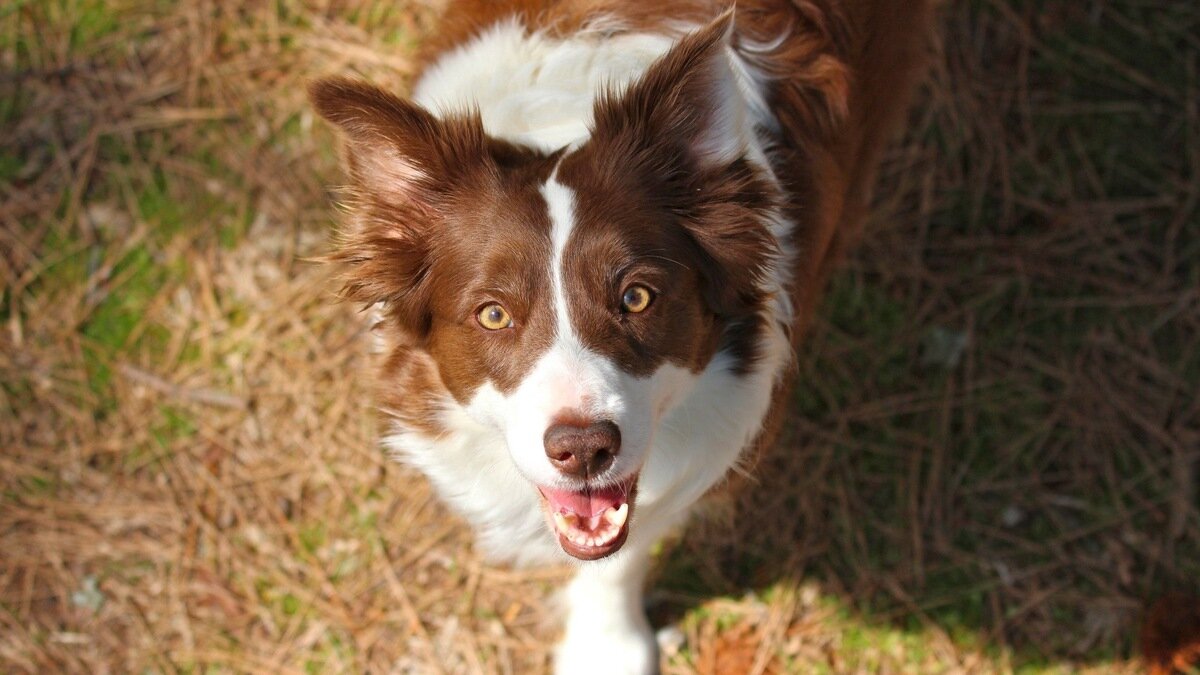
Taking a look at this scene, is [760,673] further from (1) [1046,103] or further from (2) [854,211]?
(1) [1046,103]

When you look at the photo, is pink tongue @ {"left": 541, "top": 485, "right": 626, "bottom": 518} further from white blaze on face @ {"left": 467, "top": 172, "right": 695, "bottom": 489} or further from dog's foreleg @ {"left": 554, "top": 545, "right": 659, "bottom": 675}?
dog's foreleg @ {"left": 554, "top": 545, "right": 659, "bottom": 675}

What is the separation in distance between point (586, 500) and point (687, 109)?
1.05 m

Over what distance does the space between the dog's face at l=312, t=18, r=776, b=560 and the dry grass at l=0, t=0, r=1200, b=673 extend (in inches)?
61.1

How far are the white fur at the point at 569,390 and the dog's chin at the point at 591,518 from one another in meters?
0.12

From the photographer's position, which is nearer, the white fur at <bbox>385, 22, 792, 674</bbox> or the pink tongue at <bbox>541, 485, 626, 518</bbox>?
the white fur at <bbox>385, 22, 792, 674</bbox>

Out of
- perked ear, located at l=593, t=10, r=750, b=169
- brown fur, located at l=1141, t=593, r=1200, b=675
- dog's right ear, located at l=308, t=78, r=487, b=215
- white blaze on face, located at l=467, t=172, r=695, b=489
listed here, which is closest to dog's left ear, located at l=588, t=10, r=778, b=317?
perked ear, located at l=593, t=10, r=750, b=169

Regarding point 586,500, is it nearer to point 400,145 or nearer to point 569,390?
point 569,390

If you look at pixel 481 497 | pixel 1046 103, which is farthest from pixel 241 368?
pixel 1046 103

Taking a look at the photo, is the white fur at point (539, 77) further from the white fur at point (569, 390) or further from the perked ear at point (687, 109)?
the perked ear at point (687, 109)

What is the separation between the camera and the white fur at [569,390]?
7.84 ft

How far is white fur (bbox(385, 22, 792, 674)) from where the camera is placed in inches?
94.1

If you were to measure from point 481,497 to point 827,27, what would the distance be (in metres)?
1.81

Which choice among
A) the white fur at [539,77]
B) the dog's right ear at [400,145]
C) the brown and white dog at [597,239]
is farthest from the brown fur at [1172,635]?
the dog's right ear at [400,145]

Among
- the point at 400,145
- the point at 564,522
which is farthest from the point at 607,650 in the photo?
the point at 400,145
